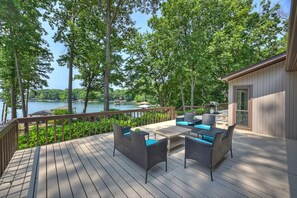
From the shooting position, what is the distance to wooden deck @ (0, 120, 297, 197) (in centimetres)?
204

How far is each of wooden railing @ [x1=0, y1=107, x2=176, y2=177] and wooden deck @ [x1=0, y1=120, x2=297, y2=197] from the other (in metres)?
0.40

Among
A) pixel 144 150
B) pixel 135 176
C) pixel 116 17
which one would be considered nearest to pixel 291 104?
pixel 144 150

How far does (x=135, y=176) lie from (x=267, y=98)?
549 cm

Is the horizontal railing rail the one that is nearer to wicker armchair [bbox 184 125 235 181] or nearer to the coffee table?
the coffee table

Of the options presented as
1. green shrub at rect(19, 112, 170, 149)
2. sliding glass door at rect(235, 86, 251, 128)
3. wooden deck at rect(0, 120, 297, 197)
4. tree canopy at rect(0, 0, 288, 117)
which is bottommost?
wooden deck at rect(0, 120, 297, 197)

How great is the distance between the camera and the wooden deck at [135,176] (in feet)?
6.70

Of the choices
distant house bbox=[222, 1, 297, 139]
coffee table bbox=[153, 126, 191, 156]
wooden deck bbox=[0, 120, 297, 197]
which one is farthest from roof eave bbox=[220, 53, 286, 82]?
coffee table bbox=[153, 126, 191, 156]

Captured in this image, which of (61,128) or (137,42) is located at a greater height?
(137,42)

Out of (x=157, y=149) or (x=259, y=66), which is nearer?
(x=157, y=149)

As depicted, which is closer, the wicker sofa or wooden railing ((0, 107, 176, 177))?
the wicker sofa

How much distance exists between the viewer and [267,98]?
5117 mm

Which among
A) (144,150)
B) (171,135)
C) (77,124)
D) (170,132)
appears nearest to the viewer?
(144,150)

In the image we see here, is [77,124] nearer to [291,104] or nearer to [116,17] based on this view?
[291,104]

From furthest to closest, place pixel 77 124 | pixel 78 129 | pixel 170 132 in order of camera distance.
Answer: pixel 78 129, pixel 77 124, pixel 170 132
